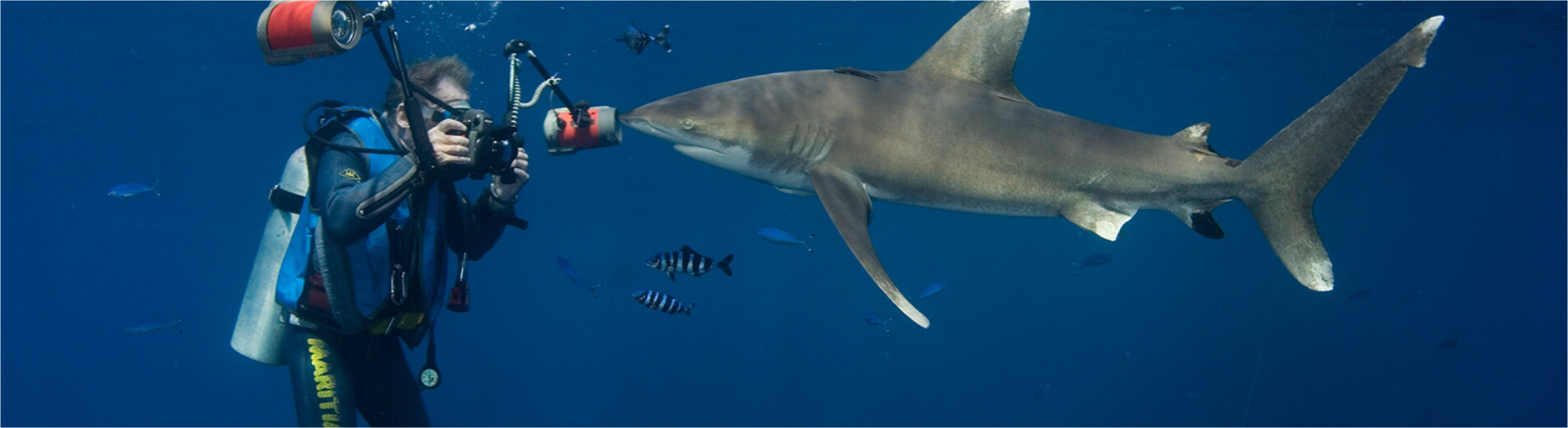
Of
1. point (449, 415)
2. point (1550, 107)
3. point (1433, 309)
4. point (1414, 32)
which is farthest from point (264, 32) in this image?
point (1433, 309)

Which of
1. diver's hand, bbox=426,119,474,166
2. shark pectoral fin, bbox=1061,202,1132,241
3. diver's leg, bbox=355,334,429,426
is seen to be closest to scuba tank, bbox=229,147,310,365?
diver's leg, bbox=355,334,429,426

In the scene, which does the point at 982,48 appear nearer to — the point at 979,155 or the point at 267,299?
the point at 979,155

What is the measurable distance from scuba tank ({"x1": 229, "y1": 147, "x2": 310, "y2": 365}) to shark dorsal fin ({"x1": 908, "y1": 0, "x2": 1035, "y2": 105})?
3263 millimetres

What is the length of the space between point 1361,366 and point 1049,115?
60501 mm

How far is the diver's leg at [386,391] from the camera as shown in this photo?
13.1 feet

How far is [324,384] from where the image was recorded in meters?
3.70

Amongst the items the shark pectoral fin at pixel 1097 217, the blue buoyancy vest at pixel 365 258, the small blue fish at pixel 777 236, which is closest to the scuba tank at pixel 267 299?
the blue buoyancy vest at pixel 365 258

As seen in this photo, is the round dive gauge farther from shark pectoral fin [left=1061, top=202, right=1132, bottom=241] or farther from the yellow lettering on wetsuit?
shark pectoral fin [left=1061, top=202, right=1132, bottom=241]

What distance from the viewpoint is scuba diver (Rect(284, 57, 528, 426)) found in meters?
3.17

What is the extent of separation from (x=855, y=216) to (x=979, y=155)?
707 millimetres

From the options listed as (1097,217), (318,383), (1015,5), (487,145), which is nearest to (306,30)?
(487,145)

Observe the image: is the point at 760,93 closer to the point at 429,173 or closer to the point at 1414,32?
the point at 429,173

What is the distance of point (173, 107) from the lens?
31.2 m

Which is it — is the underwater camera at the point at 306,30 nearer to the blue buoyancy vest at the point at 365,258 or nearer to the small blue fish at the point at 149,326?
the blue buoyancy vest at the point at 365,258
